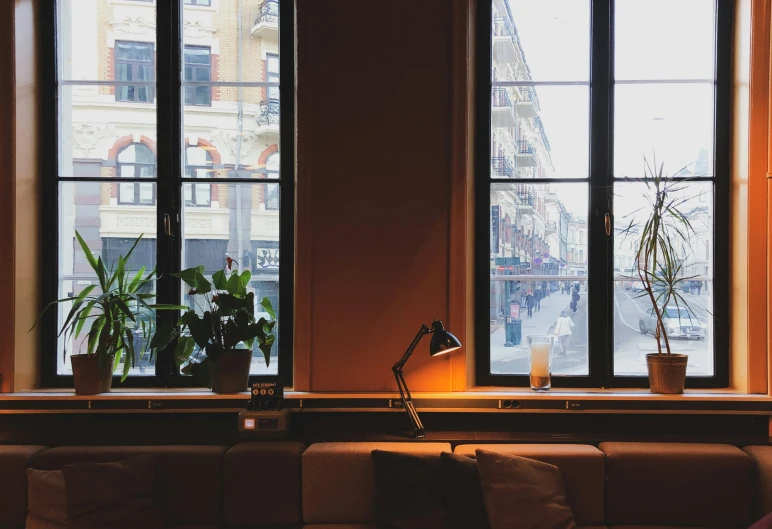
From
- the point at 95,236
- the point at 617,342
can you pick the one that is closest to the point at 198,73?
the point at 95,236

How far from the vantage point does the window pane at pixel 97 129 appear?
3973 millimetres

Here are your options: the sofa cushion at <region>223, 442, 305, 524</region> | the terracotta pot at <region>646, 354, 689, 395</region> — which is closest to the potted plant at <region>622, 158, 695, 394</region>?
the terracotta pot at <region>646, 354, 689, 395</region>

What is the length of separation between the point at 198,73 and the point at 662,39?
273 cm

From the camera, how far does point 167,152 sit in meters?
3.94

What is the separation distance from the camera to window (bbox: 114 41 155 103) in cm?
397

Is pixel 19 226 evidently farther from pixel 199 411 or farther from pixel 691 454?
pixel 691 454

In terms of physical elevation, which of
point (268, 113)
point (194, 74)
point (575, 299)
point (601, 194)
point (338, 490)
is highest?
point (194, 74)

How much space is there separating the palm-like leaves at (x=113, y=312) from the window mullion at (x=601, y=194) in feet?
7.86

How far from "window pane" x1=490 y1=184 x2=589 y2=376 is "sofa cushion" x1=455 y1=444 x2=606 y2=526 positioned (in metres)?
0.78

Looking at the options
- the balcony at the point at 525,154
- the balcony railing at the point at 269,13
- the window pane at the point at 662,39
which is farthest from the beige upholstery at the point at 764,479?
the balcony railing at the point at 269,13

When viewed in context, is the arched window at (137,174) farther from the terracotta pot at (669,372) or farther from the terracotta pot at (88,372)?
the terracotta pot at (669,372)

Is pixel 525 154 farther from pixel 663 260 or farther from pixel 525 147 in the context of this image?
pixel 663 260

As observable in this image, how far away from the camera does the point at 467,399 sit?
11.5 ft

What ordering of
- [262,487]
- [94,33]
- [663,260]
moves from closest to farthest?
[262,487]
[663,260]
[94,33]
